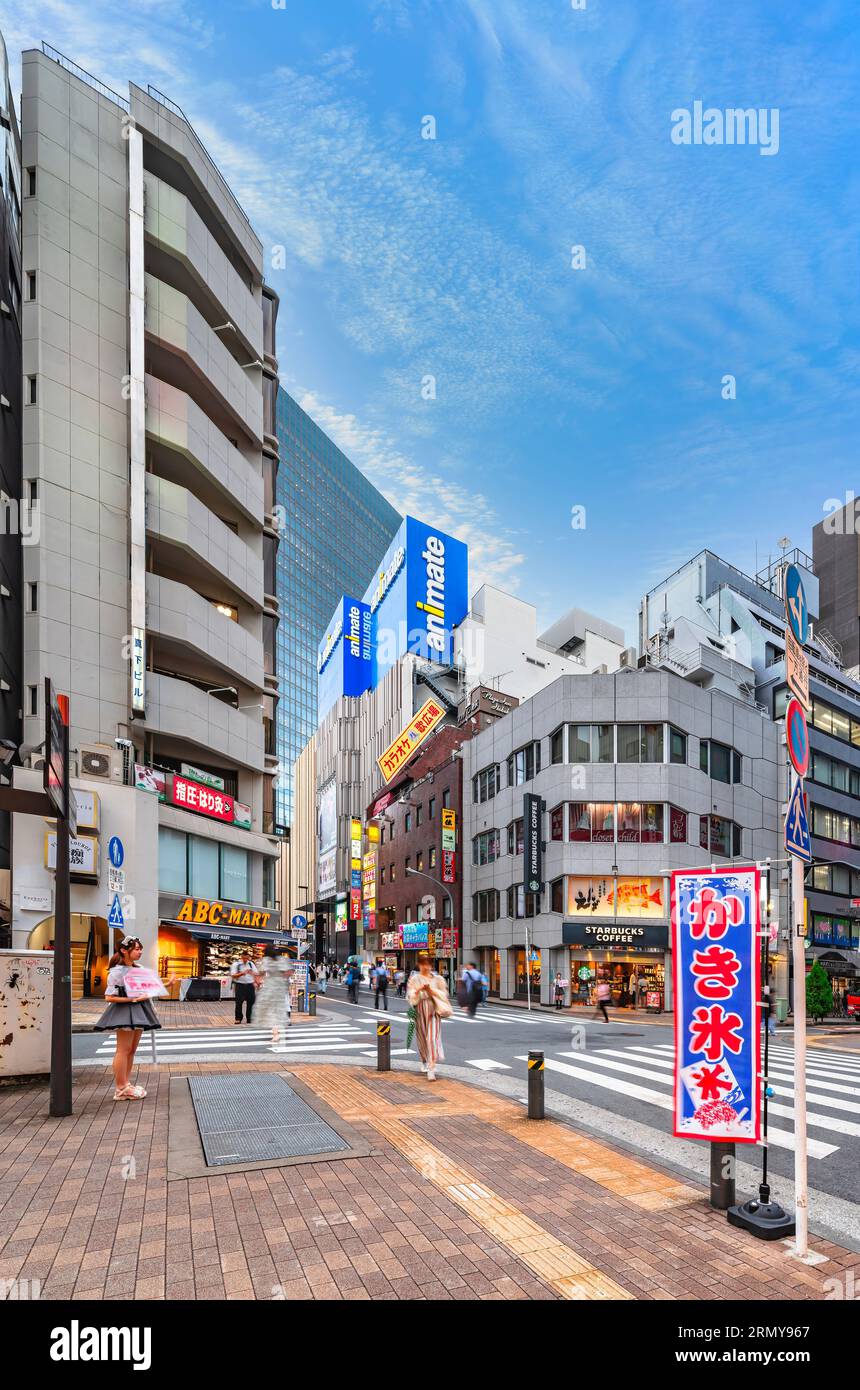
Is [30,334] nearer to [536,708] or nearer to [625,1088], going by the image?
[536,708]

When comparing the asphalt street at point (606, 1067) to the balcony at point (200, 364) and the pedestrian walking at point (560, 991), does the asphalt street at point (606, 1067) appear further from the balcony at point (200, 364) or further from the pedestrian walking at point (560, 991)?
the balcony at point (200, 364)

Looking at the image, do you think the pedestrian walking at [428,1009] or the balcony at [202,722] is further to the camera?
the balcony at [202,722]

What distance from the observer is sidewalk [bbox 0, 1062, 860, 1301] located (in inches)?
193

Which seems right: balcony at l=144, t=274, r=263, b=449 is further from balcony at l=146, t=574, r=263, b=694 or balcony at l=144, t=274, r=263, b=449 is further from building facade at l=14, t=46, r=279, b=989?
balcony at l=146, t=574, r=263, b=694

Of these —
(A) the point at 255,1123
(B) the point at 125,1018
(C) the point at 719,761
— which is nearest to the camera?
(A) the point at 255,1123

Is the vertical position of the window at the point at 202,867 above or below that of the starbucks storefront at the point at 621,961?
above

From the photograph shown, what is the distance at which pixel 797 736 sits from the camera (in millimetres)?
6230

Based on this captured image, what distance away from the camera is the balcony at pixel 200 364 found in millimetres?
35438

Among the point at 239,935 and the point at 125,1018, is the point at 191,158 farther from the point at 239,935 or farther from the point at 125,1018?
the point at 125,1018

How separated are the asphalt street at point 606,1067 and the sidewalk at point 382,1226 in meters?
1.37

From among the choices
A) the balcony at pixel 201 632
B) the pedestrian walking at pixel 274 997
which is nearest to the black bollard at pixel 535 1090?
the pedestrian walking at pixel 274 997

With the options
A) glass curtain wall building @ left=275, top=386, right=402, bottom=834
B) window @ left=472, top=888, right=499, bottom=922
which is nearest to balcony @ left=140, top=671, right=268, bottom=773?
window @ left=472, top=888, right=499, bottom=922

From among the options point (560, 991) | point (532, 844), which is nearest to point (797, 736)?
point (560, 991)

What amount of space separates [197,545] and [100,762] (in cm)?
1102
